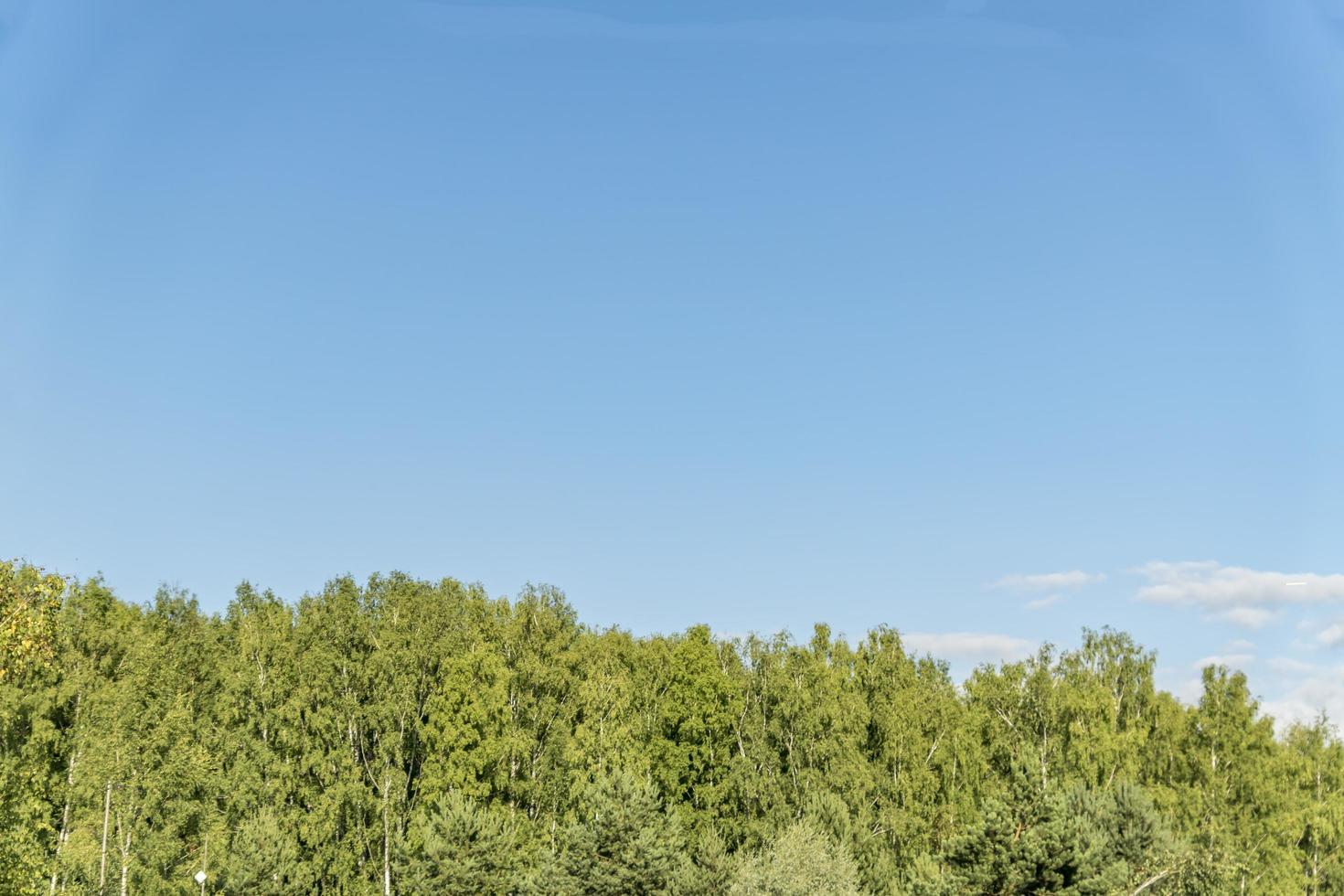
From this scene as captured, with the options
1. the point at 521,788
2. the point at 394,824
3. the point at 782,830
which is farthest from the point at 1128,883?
the point at 394,824

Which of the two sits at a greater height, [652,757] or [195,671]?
[195,671]

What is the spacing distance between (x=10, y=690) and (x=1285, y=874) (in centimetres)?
6936

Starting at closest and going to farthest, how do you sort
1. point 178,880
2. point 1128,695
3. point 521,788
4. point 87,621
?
point 178,880
point 521,788
point 87,621
point 1128,695

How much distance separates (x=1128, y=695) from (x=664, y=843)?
118 ft

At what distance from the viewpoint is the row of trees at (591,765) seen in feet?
165

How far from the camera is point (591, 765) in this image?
196 ft

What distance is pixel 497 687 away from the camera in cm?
5878

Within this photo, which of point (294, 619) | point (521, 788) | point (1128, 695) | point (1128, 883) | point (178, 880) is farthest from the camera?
point (294, 619)

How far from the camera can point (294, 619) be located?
2985 inches

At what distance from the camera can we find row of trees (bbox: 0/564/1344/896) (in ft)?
165

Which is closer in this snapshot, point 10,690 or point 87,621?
point 10,690

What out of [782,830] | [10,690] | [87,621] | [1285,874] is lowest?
[1285,874]

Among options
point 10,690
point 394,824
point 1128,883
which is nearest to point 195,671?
point 10,690

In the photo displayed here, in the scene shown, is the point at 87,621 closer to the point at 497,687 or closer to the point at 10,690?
the point at 10,690
